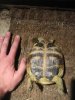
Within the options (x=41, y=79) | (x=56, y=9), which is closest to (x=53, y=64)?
(x=41, y=79)

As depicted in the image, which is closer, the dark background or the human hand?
the human hand

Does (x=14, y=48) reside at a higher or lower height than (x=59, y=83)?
higher

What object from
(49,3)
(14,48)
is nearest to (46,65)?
(14,48)

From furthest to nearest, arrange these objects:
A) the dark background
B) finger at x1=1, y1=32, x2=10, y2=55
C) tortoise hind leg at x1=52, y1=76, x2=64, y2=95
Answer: the dark background
finger at x1=1, y1=32, x2=10, y2=55
tortoise hind leg at x1=52, y1=76, x2=64, y2=95

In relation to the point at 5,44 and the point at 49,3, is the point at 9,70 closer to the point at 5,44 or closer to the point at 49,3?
the point at 5,44

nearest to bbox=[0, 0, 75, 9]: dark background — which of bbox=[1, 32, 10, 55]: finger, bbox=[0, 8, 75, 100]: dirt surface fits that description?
bbox=[0, 8, 75, 100]: dirt surface

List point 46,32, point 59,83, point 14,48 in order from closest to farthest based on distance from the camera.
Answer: point 59,83
point 14,48
point 46,32

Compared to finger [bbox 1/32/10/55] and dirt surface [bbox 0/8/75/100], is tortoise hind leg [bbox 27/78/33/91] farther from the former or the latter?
finger [bbox 1/32/10/55]

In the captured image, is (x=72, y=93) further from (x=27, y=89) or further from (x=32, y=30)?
(x=32, y=30)
